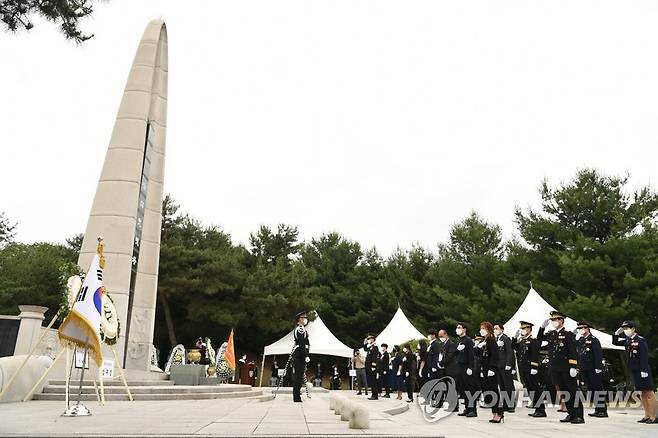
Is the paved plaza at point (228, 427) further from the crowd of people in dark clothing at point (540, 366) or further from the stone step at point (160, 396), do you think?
the stone step at point (160, 396)

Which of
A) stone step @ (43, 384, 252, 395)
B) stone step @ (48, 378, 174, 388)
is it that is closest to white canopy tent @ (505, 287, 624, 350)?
stone step @ (43, 384, 252, 395)

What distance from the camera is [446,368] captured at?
10938 millimetres

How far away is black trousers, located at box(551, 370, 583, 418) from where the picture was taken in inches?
331

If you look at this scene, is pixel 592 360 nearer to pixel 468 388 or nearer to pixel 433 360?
pixel 468 388

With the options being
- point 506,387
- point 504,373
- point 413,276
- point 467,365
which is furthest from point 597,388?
point 413,276

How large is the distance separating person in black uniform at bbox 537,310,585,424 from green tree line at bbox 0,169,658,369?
15797 millimetres

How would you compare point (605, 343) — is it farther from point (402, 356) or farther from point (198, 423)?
point (198, 423)

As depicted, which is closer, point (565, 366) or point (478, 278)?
point (565, 366)

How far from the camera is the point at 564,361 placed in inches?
356

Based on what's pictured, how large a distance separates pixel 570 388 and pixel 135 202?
1209 centimetres

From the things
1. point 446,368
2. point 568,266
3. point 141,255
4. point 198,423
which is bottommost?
point 198,423

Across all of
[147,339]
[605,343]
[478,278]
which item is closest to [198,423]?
[147,339]

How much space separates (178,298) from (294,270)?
23.9ft

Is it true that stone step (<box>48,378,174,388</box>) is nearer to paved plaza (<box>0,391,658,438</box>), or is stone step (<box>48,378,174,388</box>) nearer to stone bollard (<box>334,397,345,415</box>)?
paved plaza (<box>0,391,658,438</box>)
